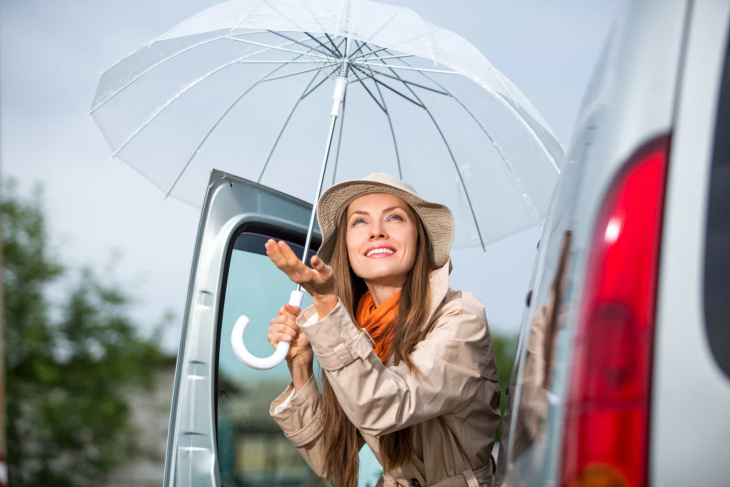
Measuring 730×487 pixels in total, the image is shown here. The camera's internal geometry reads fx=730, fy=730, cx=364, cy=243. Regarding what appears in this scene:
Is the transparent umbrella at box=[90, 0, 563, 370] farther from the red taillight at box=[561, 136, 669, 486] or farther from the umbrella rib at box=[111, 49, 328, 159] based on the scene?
the red taillight at box=[561, 136, 669, 486]

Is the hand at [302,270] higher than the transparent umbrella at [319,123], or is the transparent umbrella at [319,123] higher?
the transparent umbrella at [319,123]

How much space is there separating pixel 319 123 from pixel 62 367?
54.5 ft

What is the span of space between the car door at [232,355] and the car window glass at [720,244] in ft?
4.54

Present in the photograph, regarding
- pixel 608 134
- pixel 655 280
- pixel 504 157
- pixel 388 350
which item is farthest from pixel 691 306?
pixel 504 157

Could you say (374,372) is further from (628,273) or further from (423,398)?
(628,273)

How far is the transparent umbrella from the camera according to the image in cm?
254

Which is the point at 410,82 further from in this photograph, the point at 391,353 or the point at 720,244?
the point at 720,244

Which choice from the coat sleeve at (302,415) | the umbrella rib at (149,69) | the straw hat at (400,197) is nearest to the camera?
the coat sleeve at (302,415)

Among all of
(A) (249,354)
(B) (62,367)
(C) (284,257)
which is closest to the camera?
(C) (284,257)

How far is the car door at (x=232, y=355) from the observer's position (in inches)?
77.1

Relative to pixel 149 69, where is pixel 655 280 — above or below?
below

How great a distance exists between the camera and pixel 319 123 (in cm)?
274

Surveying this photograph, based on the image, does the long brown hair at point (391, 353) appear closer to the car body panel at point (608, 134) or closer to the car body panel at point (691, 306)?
the car body panel at point (608, 134)

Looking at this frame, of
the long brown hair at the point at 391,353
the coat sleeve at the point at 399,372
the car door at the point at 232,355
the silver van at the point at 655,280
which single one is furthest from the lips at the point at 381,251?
the silver van at the point at 655,280
